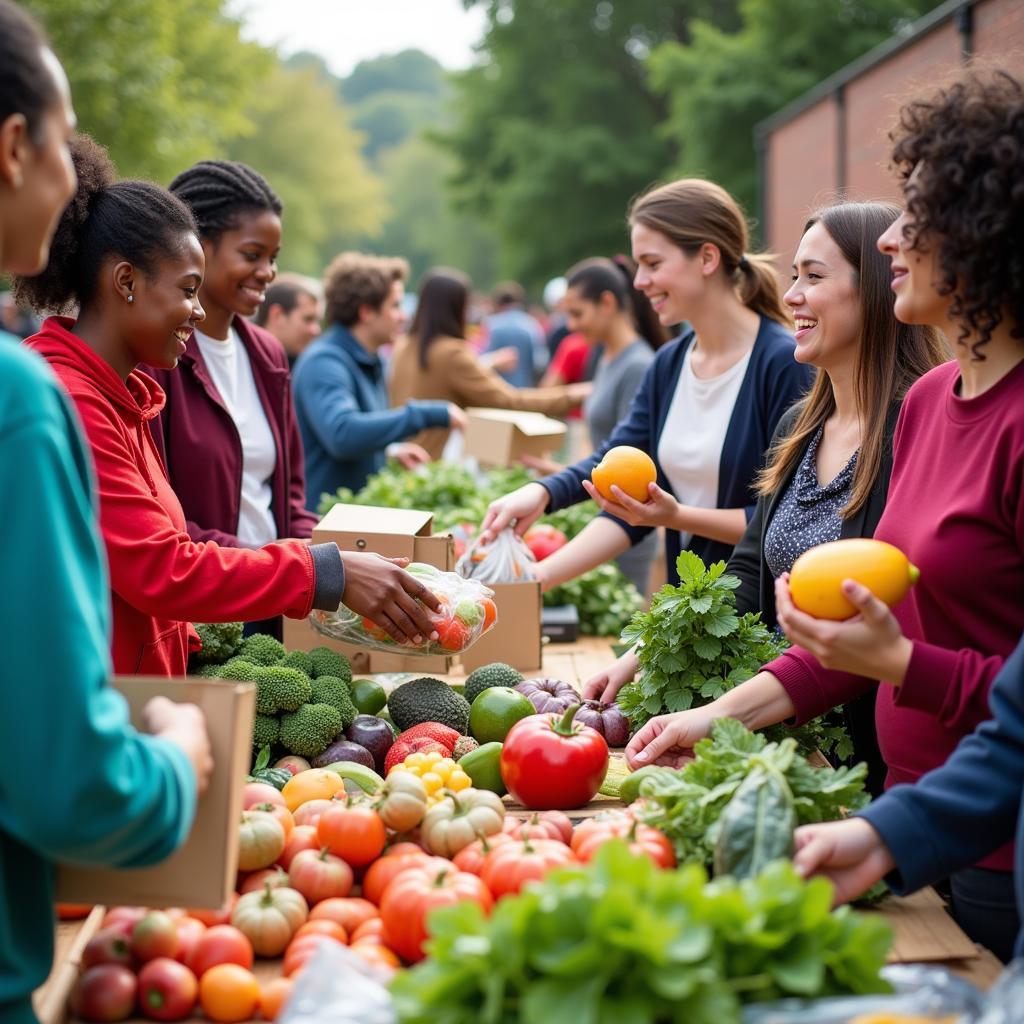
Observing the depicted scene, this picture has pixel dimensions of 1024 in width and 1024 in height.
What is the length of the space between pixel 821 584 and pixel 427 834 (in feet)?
2.90

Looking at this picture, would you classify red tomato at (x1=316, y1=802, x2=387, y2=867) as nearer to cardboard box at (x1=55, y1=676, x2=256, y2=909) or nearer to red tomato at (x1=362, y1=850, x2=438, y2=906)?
red tomato at (x1=362, y1=850, x2=438, y2=906)

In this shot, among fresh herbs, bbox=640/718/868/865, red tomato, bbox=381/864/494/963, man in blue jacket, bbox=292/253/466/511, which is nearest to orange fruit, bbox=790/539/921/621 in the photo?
fresh herbs, bbox=640/718/868/865

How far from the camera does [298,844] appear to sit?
7.38ft

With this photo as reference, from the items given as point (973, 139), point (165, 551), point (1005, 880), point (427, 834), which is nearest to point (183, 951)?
point (427, 834)

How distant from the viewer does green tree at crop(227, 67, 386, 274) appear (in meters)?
43.2

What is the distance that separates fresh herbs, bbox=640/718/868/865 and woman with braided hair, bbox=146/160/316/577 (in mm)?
1865

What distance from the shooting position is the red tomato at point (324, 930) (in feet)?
6.57

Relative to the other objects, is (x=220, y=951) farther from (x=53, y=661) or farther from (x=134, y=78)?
(x=134, y=78)

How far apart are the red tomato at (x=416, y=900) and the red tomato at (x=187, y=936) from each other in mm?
301

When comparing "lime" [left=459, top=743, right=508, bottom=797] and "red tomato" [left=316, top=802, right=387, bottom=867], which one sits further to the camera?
"lime" [left=459, top=743, right=508, bottom=797]

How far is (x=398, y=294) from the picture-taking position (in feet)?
23.2

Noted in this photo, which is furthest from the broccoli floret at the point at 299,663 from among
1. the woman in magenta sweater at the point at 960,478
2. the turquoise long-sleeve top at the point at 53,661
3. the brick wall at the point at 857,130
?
the brick wall at the point at 857,130

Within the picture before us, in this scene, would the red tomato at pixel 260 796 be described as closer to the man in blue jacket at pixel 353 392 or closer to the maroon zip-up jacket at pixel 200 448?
the maroon zip-up jacket at pixel 200 448

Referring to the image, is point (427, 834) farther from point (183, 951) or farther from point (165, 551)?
point (165, 551)
